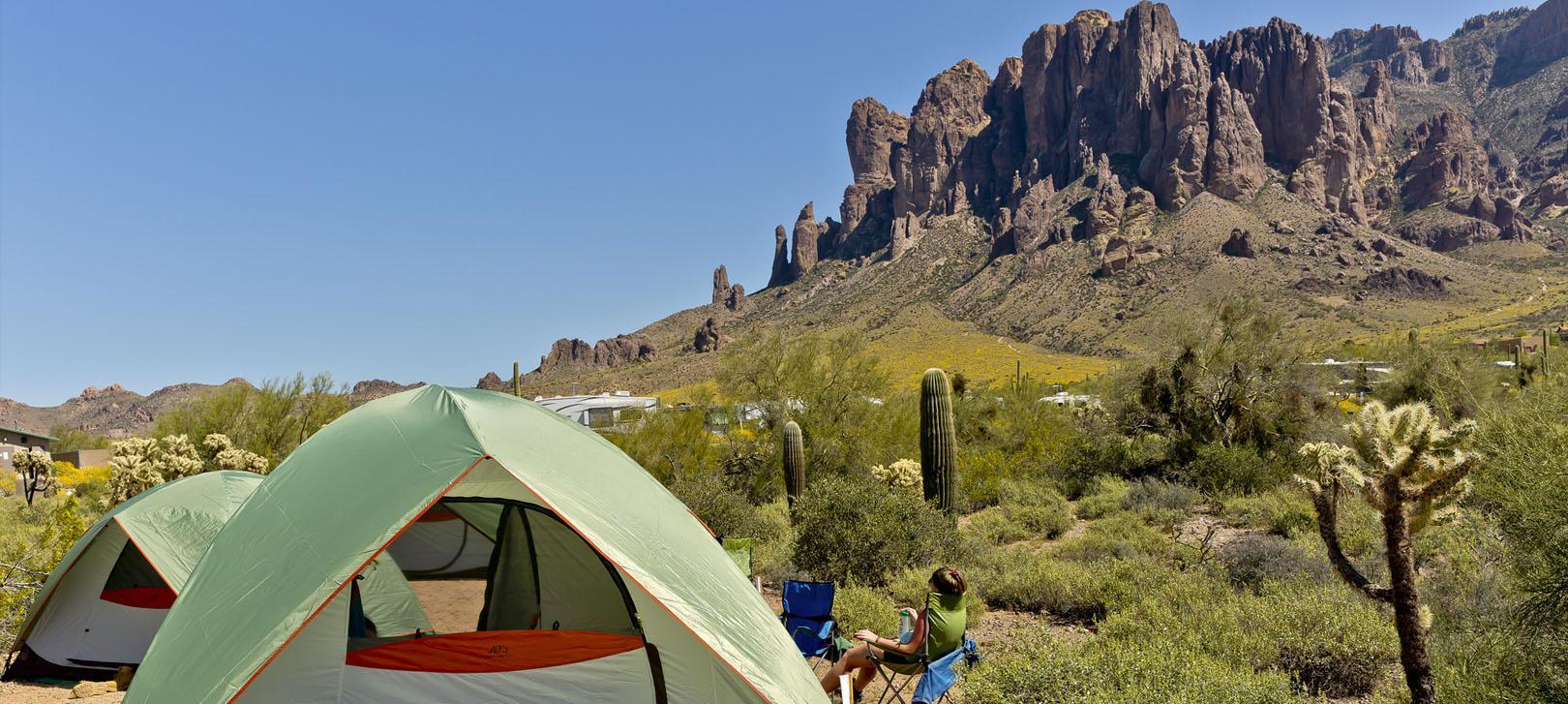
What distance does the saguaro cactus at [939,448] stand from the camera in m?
13.4

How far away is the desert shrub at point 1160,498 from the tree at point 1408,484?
28.0 ft

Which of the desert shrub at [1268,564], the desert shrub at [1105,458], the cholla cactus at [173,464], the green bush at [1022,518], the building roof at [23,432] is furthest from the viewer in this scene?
the building roof at [23,432]

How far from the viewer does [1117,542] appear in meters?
10.9

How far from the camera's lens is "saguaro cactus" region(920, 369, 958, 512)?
13.4m

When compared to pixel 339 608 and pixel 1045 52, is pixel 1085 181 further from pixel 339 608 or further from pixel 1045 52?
pixel 339 608

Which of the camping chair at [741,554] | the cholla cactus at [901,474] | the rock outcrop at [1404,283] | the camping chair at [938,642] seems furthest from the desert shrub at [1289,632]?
the rock outcrop at [1404,283]

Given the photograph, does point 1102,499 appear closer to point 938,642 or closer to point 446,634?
point 938,642

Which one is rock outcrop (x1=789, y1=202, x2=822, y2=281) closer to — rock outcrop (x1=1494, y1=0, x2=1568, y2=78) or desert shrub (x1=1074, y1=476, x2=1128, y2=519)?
desert shrub (x1=1074, y1=476, x2=1128, y2=519)

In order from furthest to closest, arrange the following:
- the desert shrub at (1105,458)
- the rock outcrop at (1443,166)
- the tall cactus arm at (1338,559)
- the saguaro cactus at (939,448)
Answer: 1. the rock outcrop at (1443,166)
2. the desert shrub at (1105,458)
3. the saguaro cactus at (939,448)
4. the tall cactus arm at (1338,559)

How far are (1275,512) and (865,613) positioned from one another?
729cm

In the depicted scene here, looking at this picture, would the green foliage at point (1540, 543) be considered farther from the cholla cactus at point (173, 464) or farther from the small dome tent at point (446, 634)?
the cholla cactus at point (173, 464)

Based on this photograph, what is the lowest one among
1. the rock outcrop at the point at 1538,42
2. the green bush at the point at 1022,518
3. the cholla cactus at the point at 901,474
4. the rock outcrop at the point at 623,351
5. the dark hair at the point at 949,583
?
the green bush at the point at 1022,518

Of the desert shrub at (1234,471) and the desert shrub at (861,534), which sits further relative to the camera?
the desert shrub at (1234,471)

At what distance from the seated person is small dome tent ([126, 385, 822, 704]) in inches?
37.6
